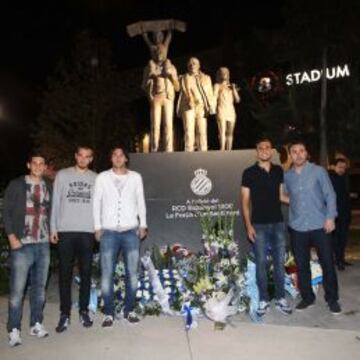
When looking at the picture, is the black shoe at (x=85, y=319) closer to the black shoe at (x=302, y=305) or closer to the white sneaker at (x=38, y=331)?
the white sneaker at (x=38, y=331)

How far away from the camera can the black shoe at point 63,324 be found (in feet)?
18.0

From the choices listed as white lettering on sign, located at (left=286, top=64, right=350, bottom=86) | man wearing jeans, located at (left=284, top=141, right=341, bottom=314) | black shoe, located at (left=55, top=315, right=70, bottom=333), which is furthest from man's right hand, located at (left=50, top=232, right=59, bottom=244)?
white lettering on sign, located at (left=286, top=64, right=350, bottom=86)

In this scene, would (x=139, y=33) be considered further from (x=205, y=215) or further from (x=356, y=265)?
(x=356, y=265)

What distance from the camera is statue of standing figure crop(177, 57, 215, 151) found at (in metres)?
8.59

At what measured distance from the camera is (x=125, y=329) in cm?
555

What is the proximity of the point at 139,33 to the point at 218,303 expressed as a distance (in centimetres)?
465

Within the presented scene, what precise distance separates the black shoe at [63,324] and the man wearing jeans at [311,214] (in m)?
Answer: 2.34

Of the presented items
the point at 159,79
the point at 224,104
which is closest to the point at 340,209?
the point at 224,104

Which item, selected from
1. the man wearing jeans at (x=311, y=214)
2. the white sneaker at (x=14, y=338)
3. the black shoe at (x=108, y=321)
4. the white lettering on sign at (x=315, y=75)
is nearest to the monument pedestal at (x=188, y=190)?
the man wearing jeans at (x=311, y=214)

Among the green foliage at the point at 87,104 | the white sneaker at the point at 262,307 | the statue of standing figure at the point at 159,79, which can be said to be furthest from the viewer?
the green foliage at the point at 87,104

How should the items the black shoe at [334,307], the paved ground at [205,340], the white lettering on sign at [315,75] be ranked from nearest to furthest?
the paved ground at [205,340] < the black shoe at [334,307] < the white lettering on sign at [315,75]

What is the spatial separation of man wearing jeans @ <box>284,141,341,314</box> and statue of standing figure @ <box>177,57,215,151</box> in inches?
108

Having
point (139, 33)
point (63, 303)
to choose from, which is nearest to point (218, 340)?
point (63, 303)

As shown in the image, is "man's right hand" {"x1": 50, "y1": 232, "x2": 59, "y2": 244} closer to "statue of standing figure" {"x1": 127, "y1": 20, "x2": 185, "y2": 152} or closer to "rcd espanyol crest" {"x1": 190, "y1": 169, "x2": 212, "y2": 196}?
"rcd espanyol crest" {"x1": 190, "y1": 169, "x2": 212, "y2": 196}
